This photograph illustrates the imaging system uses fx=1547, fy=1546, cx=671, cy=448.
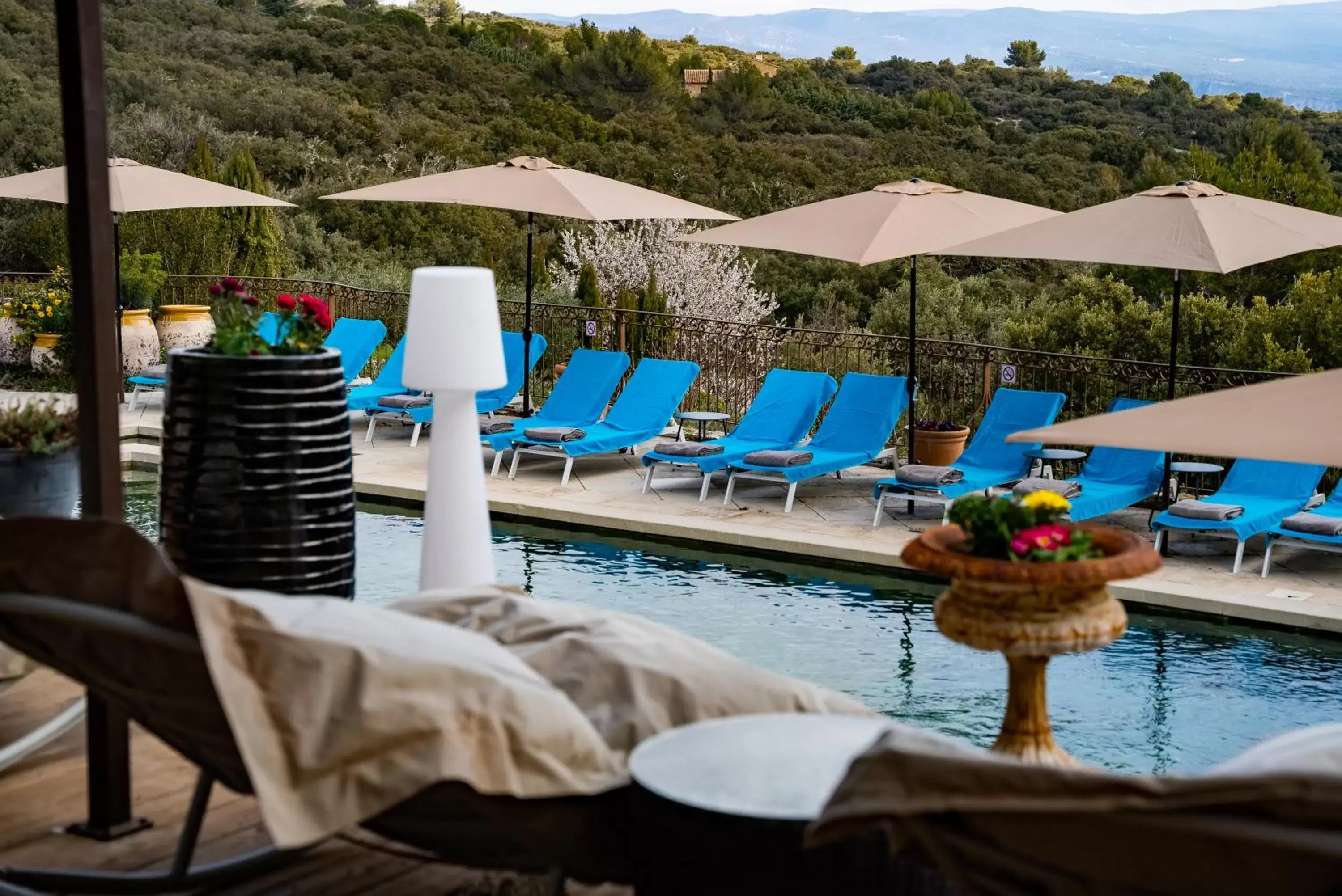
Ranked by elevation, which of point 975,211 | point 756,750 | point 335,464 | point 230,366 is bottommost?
point 756,750

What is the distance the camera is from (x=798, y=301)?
88.3 feet

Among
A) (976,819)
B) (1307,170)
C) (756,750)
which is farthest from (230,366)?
(1307,170)

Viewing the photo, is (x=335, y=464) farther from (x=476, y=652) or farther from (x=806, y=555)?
(x=806, y=555)

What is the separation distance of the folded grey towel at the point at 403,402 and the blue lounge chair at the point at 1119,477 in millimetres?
5119

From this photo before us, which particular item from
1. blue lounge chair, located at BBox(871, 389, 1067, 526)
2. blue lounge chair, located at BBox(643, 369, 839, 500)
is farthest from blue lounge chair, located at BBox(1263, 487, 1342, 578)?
blue lounge chair, located at BBox(643, 369, 839, 500)

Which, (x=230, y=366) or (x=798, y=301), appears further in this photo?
(x=798, y=301)

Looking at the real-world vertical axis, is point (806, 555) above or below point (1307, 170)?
below

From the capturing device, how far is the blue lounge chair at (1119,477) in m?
9.64

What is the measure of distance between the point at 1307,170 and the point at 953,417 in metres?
20.3

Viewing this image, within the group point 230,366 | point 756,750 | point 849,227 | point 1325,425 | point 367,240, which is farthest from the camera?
point 367,240

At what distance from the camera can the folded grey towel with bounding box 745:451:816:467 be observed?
1027cm

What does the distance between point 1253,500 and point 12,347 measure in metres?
11.9

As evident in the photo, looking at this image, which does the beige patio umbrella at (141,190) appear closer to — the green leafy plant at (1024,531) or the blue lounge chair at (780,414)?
the blue lounge chair at (780,414)

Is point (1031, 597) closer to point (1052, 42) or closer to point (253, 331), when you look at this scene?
point (253, 331)
